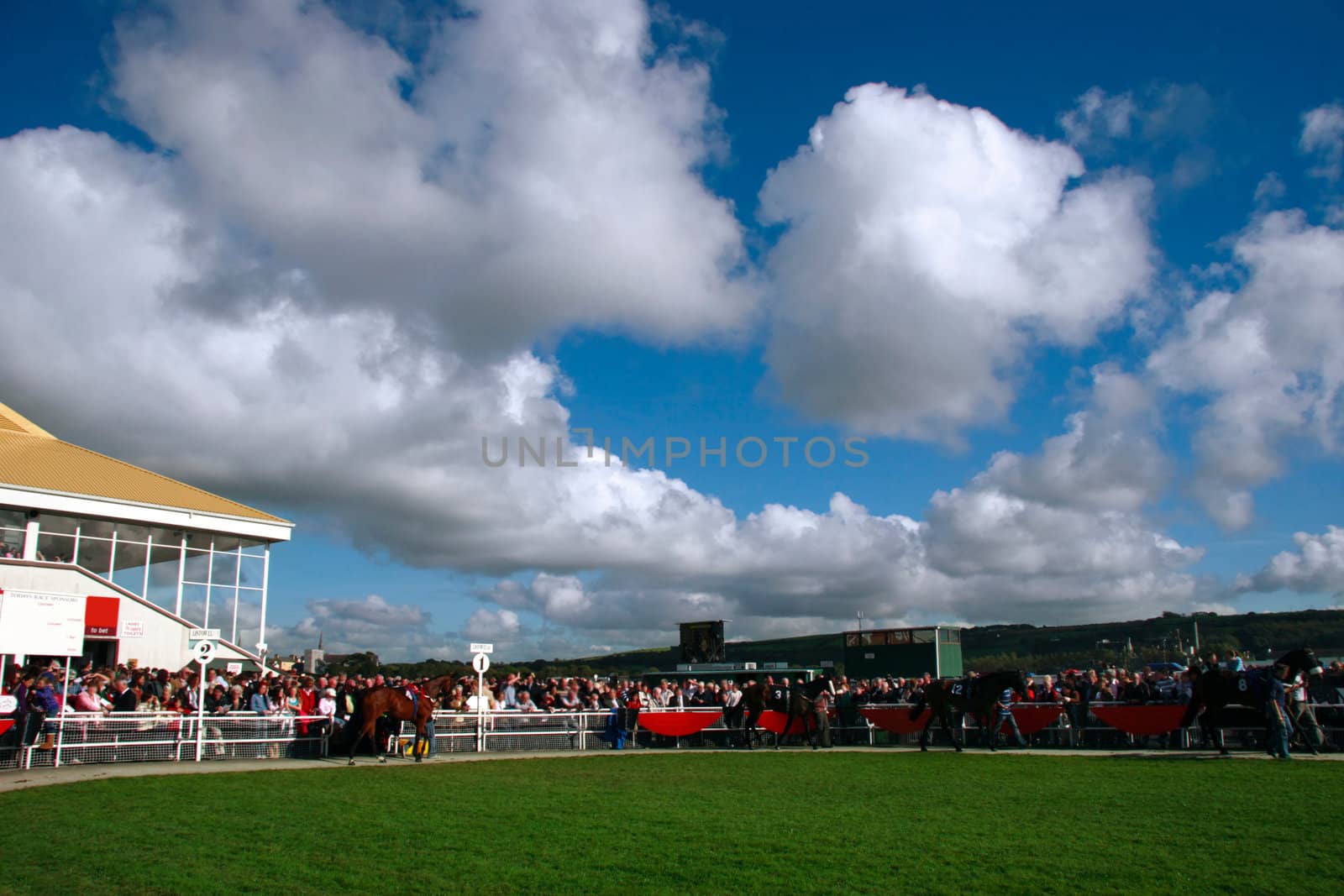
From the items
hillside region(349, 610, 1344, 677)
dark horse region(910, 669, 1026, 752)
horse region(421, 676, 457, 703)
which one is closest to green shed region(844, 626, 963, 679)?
dark horse region(910, 669, 1026, 752)

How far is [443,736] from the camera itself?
2353cm

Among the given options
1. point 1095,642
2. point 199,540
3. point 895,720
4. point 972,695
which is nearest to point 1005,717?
point 972,695

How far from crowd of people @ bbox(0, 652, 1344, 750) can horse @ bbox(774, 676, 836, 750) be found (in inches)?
37.2

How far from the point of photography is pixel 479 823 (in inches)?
415

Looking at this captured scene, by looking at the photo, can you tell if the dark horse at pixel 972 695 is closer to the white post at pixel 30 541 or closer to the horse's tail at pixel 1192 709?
the horse's tail at pixel 1192 709

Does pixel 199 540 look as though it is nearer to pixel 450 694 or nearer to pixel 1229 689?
pixel 450 694

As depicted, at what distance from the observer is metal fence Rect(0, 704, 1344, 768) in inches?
730

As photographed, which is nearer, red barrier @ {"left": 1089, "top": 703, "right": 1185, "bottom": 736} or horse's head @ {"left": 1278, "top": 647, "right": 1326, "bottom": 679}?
horse's head @ {"left": 1278, "top": 647, "right": 1326, "bottom": 679}

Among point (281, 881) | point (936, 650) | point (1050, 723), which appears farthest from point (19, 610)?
point (936, 650)

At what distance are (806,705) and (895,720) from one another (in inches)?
90.5

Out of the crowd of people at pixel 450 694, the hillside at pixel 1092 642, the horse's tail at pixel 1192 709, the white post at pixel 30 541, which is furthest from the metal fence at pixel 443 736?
the hillside at pixel 1092 642

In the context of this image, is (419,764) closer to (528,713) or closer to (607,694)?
(528,713)

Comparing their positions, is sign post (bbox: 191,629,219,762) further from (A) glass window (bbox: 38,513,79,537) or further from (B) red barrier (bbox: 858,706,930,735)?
(B) red barrier (bbox: 858,706,930,735)

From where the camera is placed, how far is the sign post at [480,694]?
23.0m
